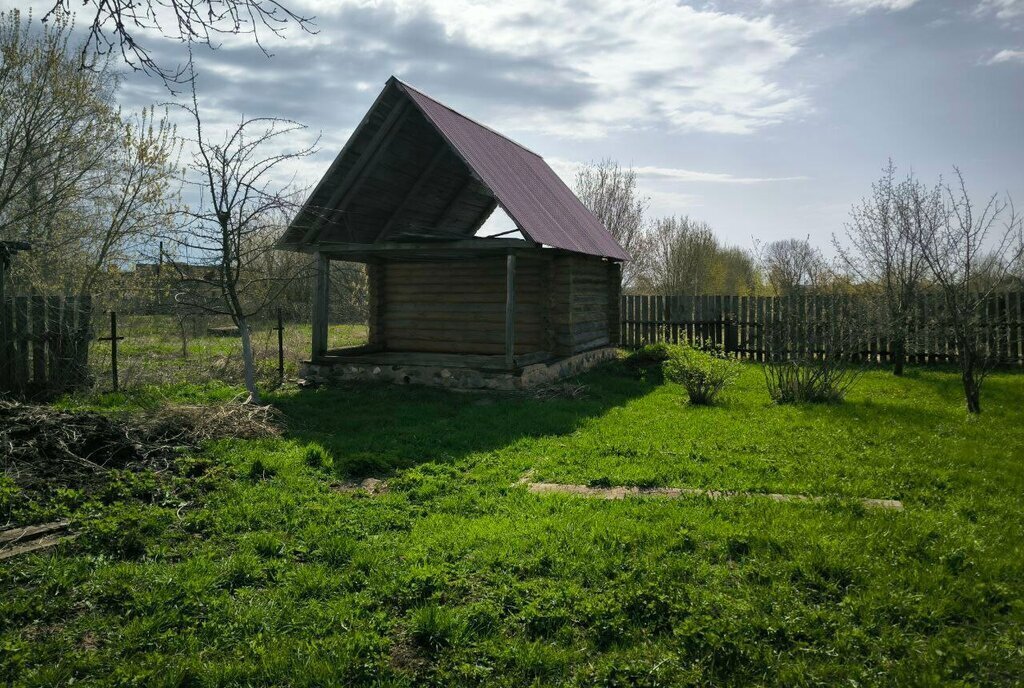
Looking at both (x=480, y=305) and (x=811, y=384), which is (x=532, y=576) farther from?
(x=480, y=305)

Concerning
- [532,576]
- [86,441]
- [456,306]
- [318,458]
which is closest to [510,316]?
[456,306]

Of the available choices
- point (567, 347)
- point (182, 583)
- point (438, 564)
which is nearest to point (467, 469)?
point (438, 564)

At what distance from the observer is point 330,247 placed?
43.0 ft

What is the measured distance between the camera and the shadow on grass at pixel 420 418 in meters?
7.68

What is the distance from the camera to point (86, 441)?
256 inches

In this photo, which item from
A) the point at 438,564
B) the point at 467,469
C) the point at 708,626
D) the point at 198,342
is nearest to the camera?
the point at 708,626

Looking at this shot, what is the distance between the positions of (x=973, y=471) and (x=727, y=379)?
198 inches

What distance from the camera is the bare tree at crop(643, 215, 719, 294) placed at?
3497 cm

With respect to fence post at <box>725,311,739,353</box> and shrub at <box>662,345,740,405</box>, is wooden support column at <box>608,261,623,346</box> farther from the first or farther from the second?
shrub at <box>662,345,740,405</box>

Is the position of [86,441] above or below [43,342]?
below

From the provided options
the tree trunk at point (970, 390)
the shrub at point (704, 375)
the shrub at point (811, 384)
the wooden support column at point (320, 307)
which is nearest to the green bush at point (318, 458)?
the wooden support column at point (320, 307)

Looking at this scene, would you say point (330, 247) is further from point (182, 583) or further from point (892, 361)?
point (892, 361)

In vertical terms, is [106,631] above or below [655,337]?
below

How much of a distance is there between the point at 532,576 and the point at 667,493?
2.25 metres
